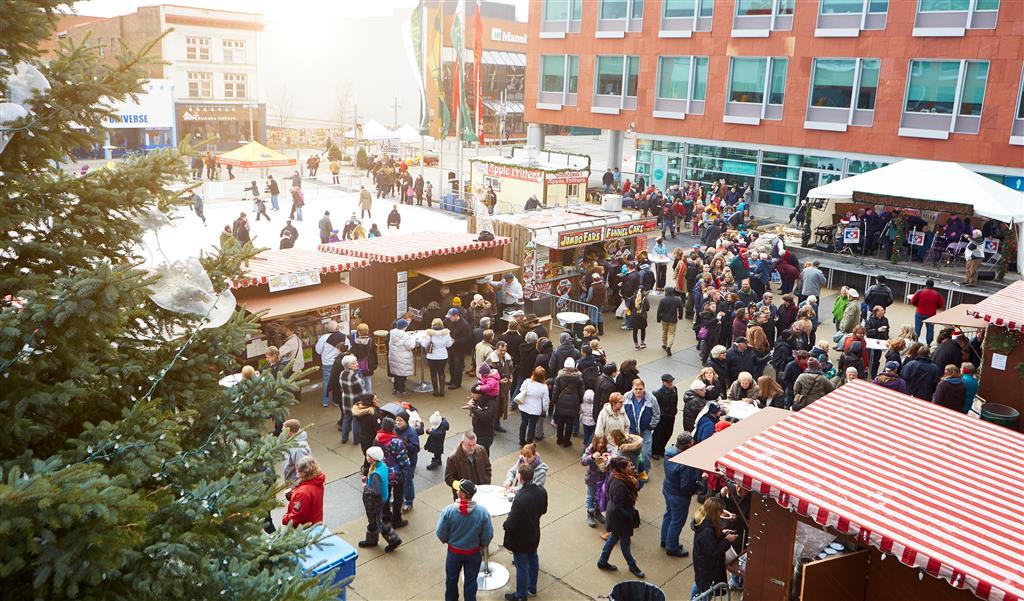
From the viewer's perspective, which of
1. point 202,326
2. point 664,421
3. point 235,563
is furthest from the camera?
point 664,421

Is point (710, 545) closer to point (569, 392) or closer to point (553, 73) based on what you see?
→ point (569, 392)

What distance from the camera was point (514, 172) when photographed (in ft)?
107

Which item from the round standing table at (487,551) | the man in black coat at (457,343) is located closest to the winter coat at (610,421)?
the round standing table at (487,551)

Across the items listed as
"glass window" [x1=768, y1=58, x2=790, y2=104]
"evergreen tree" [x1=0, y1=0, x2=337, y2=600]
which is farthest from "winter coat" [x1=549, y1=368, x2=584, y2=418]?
"glass window" [x1=768, y1=58, x2=790, y2=104]

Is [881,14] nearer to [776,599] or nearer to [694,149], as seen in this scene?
[694,149]

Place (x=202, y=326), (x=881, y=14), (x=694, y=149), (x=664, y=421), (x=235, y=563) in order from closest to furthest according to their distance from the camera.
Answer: (x=235, y=563) < (x=202, y=326) < (x=664, y=421) < (x=881, y=14) < (x=694, y=149)

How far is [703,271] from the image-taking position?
746 inches

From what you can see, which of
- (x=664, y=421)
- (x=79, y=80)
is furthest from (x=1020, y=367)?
(x=79, y=80)

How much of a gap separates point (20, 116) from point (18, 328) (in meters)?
1.18

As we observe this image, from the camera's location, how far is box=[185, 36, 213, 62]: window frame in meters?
57.2

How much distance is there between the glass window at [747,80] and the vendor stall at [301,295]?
24.9 m

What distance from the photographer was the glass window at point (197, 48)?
57.2 m

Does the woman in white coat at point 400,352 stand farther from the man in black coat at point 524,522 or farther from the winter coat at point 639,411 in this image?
the man in black coat at point 524,522

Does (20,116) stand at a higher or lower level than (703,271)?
higher
